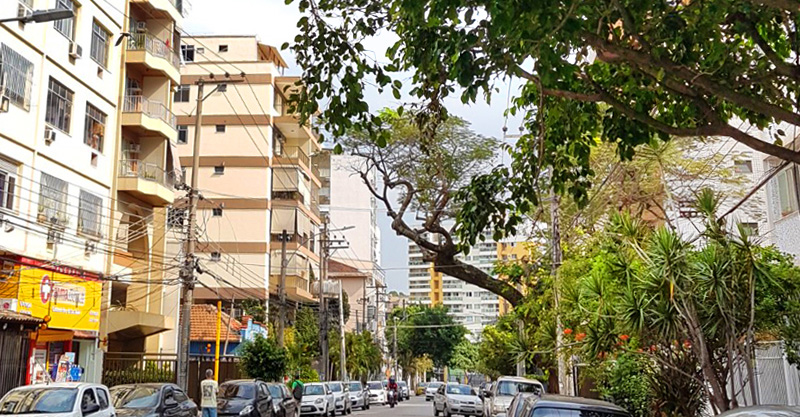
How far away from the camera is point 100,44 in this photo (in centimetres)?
2725

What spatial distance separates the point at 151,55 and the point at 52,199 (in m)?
8.19

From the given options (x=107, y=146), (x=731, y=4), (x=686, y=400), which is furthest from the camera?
(x=107, y=146)

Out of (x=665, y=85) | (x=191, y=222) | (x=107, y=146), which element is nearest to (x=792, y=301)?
(x=665, y=85)

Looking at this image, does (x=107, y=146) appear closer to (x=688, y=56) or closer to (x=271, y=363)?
(x=271, y=363)

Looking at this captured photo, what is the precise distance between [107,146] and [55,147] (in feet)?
12.1

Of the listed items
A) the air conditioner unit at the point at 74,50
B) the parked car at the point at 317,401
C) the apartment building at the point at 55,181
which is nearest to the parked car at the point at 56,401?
the apartment building at the point at 55,181

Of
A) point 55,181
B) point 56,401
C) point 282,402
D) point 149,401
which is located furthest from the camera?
point 282,402

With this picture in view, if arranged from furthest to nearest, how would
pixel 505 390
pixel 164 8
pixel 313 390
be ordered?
pixel 313 390 → pixel 164 8 → pixel 505 390

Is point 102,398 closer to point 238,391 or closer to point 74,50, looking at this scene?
point 238,391

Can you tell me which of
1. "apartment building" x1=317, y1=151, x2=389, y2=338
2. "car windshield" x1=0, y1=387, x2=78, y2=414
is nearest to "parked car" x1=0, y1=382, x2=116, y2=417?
"car windshield" x1=0, y1=387, x2=78, y2=414

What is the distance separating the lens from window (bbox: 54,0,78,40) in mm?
24047

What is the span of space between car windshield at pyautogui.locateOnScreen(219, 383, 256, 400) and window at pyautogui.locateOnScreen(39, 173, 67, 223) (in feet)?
24.5

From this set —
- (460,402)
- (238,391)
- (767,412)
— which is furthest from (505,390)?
(767,412)

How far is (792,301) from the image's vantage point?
37.5ft
